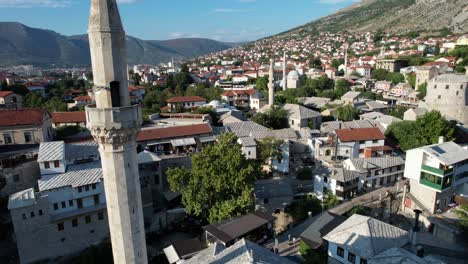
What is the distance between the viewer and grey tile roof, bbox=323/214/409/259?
18094 mm

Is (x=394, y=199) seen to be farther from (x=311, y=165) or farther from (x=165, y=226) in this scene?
(x=165, y=226)

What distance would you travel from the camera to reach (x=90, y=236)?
24281mm

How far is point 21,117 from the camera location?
2881 centimetres

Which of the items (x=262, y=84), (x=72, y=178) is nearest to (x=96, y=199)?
(x=72, y=178)

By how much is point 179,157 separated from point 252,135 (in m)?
9.89

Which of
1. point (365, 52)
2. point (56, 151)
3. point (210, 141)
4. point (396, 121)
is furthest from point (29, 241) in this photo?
point (365, 52)

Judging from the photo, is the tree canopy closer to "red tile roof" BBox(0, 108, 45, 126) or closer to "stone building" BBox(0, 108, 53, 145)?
"stone building" BBox(0, 108, 53, 145)

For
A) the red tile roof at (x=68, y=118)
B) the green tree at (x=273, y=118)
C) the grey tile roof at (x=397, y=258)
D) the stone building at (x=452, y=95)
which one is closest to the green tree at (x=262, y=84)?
the green tree at (x=273, y=118)

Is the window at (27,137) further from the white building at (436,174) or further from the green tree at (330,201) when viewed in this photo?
the white building at (436,174)

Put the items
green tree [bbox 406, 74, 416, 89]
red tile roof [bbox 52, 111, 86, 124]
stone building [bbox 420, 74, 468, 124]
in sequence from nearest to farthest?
1. red tile roof [bbox 52, 111, 86, 124]
2. stone building [bbox 420, 74, 468, 124]
3. green tree [bbox 406, 74, 416, 89]

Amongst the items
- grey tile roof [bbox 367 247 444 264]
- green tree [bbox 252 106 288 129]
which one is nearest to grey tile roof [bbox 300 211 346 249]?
grey tile roof [bbox 367 247 444 264]

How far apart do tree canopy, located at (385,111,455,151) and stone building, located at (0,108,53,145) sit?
40.4m

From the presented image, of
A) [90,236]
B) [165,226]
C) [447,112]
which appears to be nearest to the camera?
[90,236]

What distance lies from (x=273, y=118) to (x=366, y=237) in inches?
→ 1163
